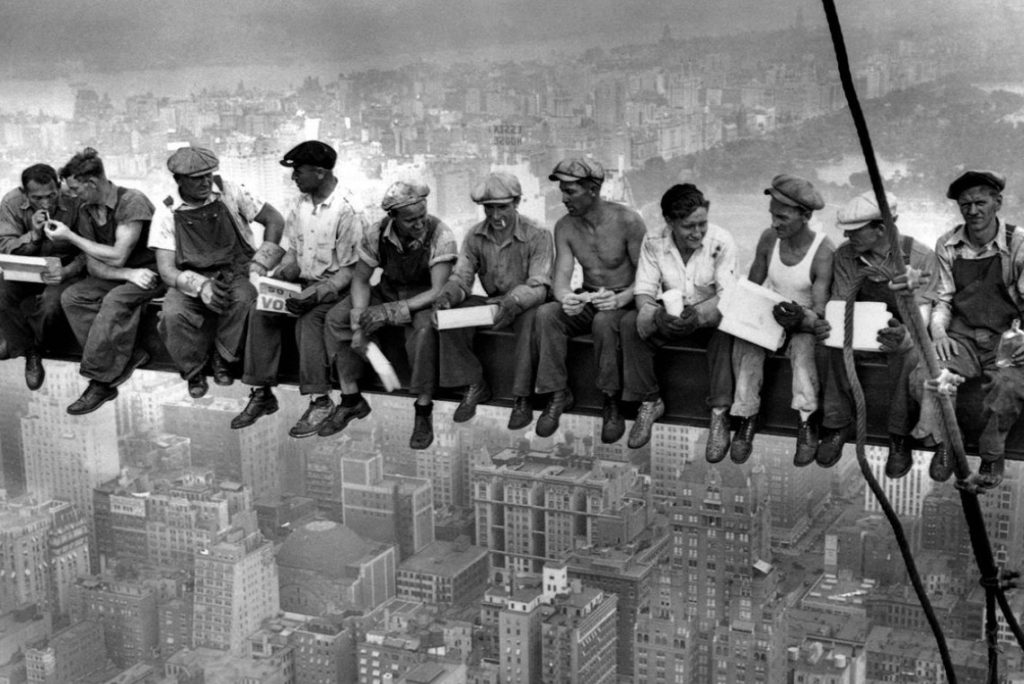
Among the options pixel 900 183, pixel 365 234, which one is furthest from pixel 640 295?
pixel 900 183

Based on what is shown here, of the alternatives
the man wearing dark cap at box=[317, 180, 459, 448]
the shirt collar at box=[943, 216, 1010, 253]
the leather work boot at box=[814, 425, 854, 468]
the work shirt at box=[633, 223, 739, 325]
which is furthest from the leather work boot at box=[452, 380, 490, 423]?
the shirt collar at box=[943, 216, 1010, 253]

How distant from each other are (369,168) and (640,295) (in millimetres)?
13210

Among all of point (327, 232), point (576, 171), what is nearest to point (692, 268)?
point (576, 171)

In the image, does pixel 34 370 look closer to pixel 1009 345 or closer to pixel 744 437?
A: pixel 744 437

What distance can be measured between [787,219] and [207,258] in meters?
3.95

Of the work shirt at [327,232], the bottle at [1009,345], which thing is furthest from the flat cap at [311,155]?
the bottle at [1009,345]

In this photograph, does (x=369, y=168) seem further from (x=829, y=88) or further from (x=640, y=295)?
(x=640, y=295)

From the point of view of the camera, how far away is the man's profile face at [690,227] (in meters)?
8.10

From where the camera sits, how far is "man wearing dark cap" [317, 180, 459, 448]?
8.74 m

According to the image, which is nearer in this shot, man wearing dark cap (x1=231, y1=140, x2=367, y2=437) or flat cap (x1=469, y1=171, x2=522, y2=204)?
flat cap (x1=469, y1=171, x2=522, y2=204)

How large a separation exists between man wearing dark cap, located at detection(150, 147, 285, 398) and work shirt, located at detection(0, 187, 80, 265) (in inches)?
42.4

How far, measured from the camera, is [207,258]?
31.1 ft

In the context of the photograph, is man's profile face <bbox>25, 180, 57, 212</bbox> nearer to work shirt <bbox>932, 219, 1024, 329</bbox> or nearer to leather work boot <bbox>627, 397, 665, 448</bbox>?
leather work boot <bbox>627, 397, 665, 448</bbox>

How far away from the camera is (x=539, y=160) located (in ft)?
68.1
